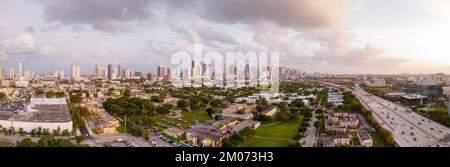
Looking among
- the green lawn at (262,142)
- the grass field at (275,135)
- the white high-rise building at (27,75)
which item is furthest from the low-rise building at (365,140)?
the white high-rise building at (27,75)

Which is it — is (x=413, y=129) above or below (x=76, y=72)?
below

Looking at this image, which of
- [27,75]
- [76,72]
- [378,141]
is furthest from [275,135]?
[27,75]

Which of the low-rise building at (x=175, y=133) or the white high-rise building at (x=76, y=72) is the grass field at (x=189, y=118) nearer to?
the low-rise building at (x=175, y=133)

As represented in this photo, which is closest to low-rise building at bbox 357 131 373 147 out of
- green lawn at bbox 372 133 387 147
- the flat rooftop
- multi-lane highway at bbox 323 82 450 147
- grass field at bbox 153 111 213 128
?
green lawn at bbox 372 133 387 147

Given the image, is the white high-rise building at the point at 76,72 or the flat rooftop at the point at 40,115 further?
the white high-rise building at the point at 76,72

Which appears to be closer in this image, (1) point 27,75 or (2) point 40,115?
(2) point 40,115

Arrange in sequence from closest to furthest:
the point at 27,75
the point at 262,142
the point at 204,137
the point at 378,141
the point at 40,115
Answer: the point at 204,137
the point at 262,142
the point at 378,141
the point at 40,115
the point at 27,75

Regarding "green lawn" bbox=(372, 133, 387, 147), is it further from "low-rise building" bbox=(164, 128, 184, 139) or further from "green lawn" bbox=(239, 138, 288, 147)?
"low-rise building" bbox=(164, 128, 184, 139)

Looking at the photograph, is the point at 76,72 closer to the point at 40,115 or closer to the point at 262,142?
the point at 40,115
